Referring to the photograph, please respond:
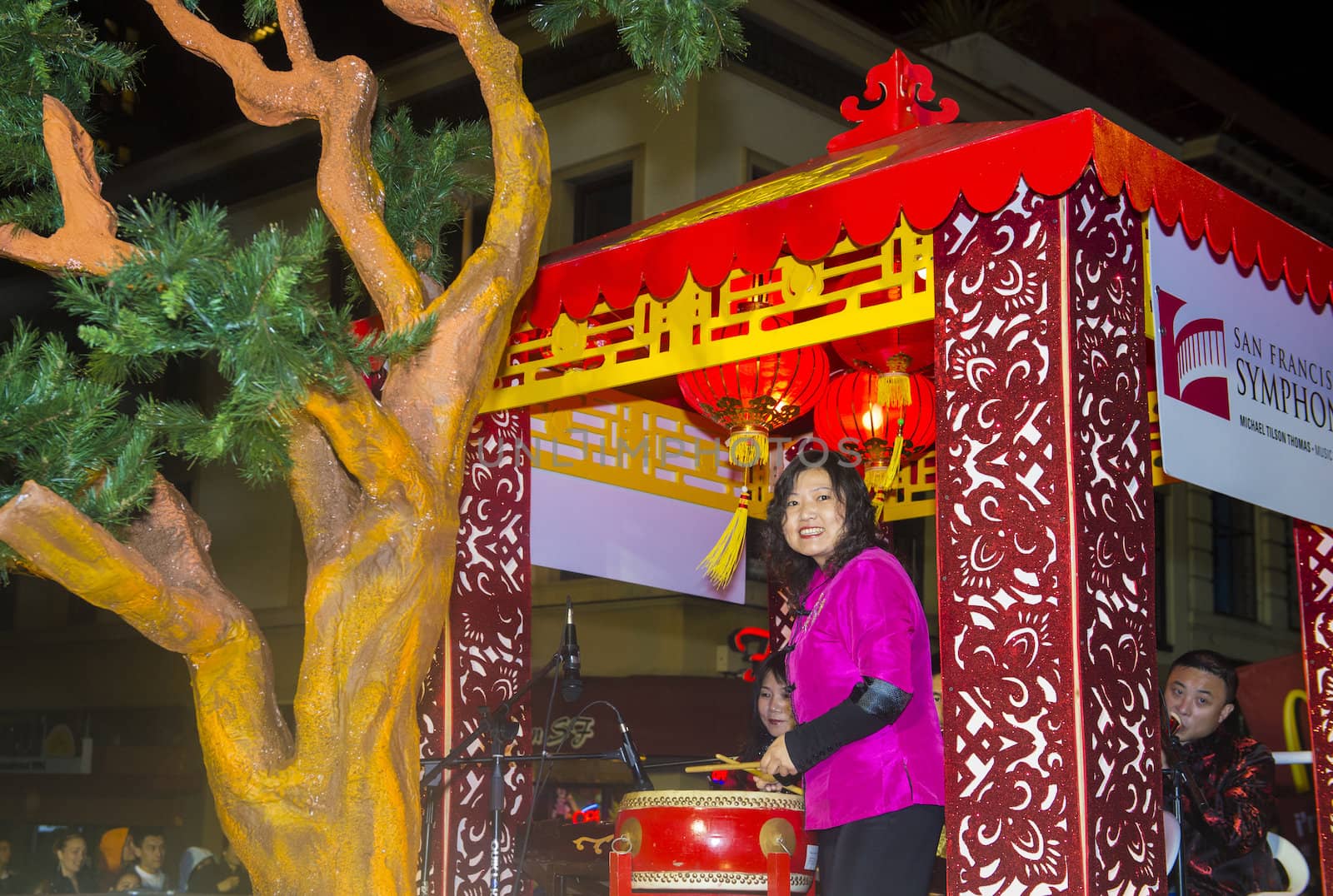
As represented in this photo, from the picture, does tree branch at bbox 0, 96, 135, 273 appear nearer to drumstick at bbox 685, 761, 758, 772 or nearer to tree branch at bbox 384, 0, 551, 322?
tree branch at bbox 384, 0, 551, 322

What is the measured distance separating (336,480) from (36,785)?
16219mm

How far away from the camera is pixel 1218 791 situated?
6.50 m

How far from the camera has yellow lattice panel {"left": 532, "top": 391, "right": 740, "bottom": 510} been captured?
259 inches

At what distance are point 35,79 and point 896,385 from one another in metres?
3.45

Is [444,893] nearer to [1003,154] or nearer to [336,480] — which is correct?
[336,480]

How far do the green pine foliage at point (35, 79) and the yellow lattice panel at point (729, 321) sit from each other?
181cm

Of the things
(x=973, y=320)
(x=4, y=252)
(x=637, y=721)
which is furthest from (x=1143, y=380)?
(x=637, y=721)

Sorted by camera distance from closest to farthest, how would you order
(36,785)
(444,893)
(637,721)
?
(444,893) < (637,721) < (36,785)

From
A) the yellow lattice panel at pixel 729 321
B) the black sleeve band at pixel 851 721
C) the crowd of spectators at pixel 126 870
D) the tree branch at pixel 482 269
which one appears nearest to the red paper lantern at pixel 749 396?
the yellow lattice panel at pixel 729 321

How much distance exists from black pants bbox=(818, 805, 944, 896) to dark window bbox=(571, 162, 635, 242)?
34.3 ft

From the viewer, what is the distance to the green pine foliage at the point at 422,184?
197 inches

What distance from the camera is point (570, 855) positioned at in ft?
26.9

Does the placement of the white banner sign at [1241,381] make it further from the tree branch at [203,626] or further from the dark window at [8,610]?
the dark window at [8,610]

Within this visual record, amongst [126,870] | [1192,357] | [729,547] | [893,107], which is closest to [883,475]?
[729,547]
